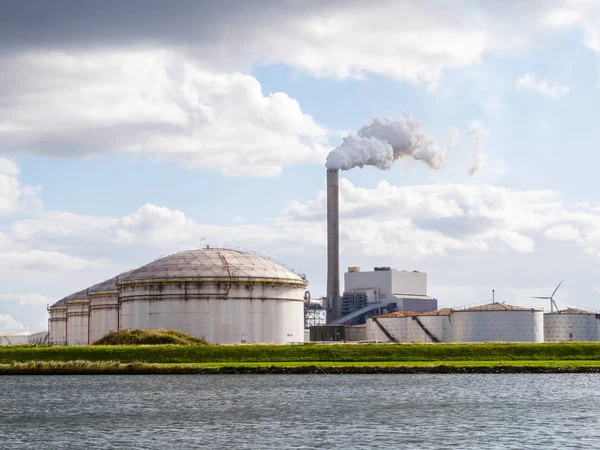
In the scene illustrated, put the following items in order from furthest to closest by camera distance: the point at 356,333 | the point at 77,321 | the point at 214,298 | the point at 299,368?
the point at 356,333 < the point at 77,321 < the point at 214,298 < the point at 299,368

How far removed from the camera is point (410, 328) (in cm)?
12550

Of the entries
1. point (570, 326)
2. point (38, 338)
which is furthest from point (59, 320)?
point (570, 326)

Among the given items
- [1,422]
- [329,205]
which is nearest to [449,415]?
[1,422]

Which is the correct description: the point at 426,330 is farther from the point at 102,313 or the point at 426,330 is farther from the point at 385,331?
the point at 102,313

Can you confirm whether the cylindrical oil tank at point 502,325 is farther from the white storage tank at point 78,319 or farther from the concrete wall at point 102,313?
the white storage tank at point 78,319

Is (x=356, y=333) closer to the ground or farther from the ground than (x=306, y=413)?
farther from the ground

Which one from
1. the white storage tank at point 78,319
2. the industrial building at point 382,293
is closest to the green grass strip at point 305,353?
the white storage tank at point 78,319

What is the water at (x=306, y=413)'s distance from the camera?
42094 mm

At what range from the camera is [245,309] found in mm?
106250

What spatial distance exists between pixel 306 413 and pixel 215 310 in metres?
54.4

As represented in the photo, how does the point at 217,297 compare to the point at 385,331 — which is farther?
the point at 385,331

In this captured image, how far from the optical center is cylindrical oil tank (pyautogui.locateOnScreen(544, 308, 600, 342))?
121438 millimetres

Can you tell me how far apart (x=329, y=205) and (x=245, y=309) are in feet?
166

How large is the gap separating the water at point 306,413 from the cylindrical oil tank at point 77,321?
67715mm
